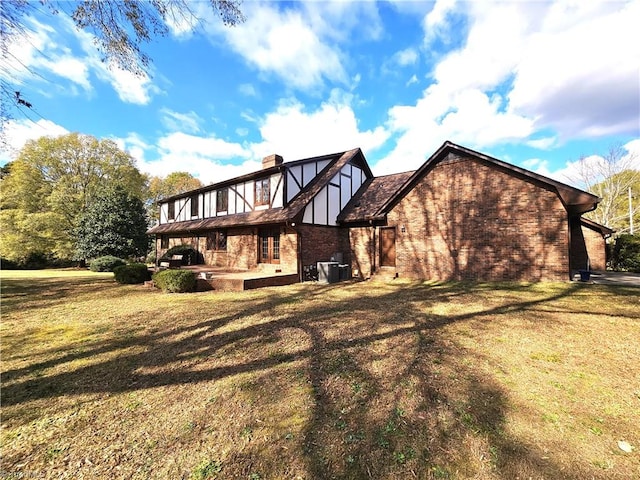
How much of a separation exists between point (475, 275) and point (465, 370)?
9349 mm

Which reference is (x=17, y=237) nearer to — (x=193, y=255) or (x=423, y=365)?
(x=193, y=255)

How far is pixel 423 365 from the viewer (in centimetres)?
453

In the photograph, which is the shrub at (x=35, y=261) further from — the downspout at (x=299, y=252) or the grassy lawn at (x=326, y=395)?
the downspout at (x=299, y=252)

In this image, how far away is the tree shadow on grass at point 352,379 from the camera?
8.91ft

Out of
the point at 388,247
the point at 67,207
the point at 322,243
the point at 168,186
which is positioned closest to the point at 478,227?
the point at 388,247

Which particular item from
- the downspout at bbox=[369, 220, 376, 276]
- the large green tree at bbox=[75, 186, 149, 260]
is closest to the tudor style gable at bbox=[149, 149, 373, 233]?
the downspout at bbox=[369, 220, 376, 276]

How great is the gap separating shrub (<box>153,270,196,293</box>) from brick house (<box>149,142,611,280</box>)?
473cm

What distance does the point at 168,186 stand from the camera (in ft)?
141

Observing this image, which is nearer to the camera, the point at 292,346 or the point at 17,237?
the point at 292,346

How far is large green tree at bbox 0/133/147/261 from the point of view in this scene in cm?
2584

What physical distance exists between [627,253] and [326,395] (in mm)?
21028

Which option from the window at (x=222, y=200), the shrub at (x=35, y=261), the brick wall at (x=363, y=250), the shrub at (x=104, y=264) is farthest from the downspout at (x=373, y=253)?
the shrub at (x=35, y=261)

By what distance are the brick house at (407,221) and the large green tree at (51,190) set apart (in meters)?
17.0

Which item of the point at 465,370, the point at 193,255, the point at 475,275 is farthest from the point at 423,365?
the point at 193,255
